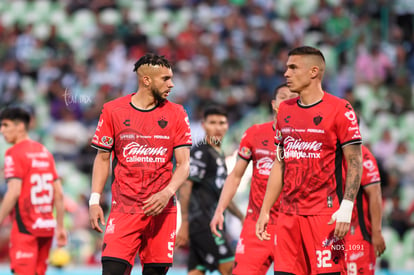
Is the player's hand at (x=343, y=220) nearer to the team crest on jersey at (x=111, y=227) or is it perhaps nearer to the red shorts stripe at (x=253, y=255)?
the red shorts stripe at (x=253, y=255)

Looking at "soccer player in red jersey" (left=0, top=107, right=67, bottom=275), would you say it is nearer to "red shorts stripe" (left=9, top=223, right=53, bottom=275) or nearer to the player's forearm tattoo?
"red shorts stripe" (left=9, top=223, right=53, bottom=275)

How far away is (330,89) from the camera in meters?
15.6

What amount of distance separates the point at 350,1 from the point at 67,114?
7.42 m

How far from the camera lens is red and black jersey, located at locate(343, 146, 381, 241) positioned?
7363 millimetres

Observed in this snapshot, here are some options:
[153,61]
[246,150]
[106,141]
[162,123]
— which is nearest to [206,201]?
[246,150]

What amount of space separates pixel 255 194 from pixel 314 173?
1510 millimetres

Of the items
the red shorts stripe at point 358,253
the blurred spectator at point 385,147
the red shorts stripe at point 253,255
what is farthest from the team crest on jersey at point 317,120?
the blurred spectator at point 385,147

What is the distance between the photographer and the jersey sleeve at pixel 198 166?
28.8 ft

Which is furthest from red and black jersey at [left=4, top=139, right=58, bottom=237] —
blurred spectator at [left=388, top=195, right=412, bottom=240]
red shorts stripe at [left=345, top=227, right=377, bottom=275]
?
blurred spectator at [left=388, top=195, right=412, bottom=240]

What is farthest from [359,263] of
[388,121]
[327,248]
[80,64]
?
[80,64]

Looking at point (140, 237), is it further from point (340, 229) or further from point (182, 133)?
point (340, 229)

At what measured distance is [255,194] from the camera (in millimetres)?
7258

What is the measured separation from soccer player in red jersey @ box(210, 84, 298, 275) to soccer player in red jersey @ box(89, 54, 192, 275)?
3.18 ft

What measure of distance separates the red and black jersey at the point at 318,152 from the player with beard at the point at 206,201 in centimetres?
293
